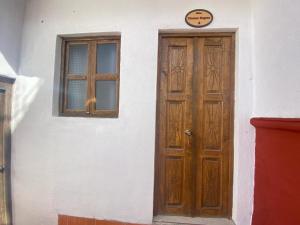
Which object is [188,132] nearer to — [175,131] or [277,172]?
[175,131]

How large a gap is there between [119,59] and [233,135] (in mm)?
1656

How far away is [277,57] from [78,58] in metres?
2.31

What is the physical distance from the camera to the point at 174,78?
9.39 ft

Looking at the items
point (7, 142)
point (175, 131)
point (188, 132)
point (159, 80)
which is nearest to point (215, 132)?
point (188, 132)

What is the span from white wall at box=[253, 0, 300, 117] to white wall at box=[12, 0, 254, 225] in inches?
8.0

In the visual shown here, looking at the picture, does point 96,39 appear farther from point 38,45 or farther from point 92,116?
point 92,116

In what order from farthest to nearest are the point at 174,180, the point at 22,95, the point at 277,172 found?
1. the point at 22,95
2. the point at 174,180
3. the point at 277,172

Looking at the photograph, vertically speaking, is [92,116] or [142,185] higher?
[92,116]

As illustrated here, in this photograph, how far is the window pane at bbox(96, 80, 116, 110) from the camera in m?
3.02

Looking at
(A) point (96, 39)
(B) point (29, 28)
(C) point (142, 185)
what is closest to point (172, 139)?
(C) point (142, 185)

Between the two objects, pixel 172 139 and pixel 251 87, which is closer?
pixel 251 87

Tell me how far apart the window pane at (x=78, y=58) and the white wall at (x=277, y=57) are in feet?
6.79

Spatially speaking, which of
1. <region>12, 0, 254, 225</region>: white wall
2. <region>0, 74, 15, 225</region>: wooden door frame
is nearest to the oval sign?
<region>12, 0, 254, 225</region>: white wall

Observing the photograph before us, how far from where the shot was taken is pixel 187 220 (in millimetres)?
2744
